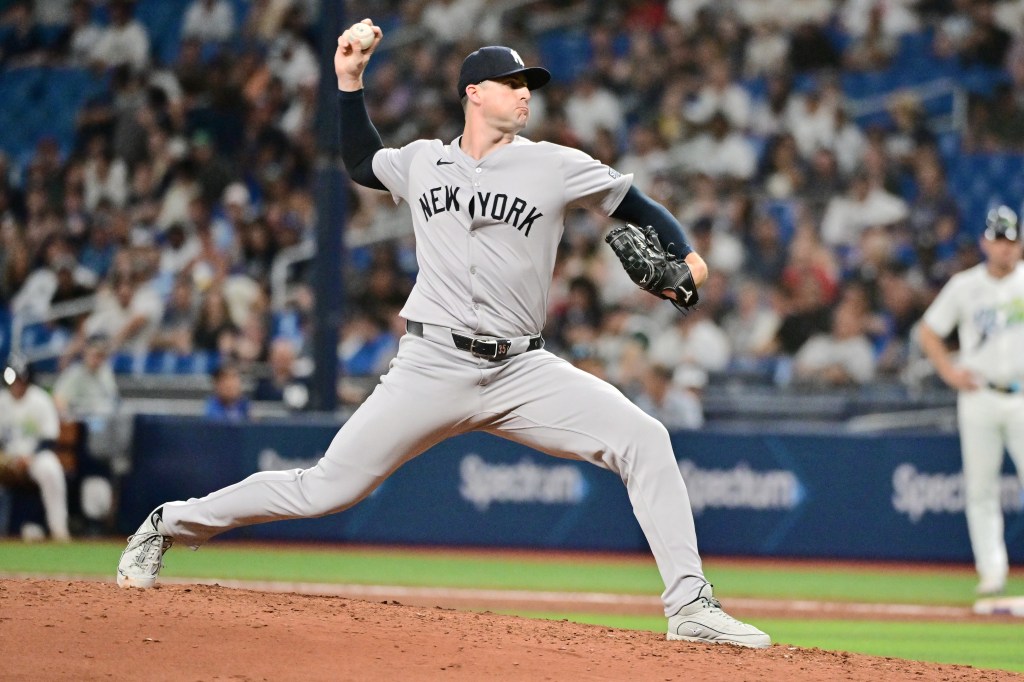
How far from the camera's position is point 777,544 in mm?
11883

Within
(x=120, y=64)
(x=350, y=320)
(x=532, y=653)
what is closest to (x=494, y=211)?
(x=532, y=653)

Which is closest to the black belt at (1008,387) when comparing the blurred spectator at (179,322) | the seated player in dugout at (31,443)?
the seated player in dugout at (31,443)

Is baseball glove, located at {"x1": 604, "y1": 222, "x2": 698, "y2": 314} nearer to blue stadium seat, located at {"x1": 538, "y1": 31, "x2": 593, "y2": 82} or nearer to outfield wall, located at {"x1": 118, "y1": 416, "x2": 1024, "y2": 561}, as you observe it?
outfield wall, located at {"x1": 118, "y1": 416, "x2": 1024, "y2": 561}

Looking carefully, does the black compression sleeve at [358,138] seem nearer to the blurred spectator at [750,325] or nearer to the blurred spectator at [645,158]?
the blurred spectator at [750,325]

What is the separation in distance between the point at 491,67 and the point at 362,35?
0.54 metres

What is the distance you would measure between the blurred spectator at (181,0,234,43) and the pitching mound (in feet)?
46.2

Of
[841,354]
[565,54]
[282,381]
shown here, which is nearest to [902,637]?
[841,354]

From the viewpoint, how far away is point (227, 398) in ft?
42.9

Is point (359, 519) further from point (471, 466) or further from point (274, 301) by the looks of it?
point (274, 301)

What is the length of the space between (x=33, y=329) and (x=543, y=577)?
7.81 m

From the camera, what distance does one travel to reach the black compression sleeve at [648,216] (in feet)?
17.6

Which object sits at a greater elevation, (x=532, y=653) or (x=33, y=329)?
(x=33, y=329)

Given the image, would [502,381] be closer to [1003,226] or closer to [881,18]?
[1003,226]

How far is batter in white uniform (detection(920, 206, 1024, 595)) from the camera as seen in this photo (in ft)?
29.7
